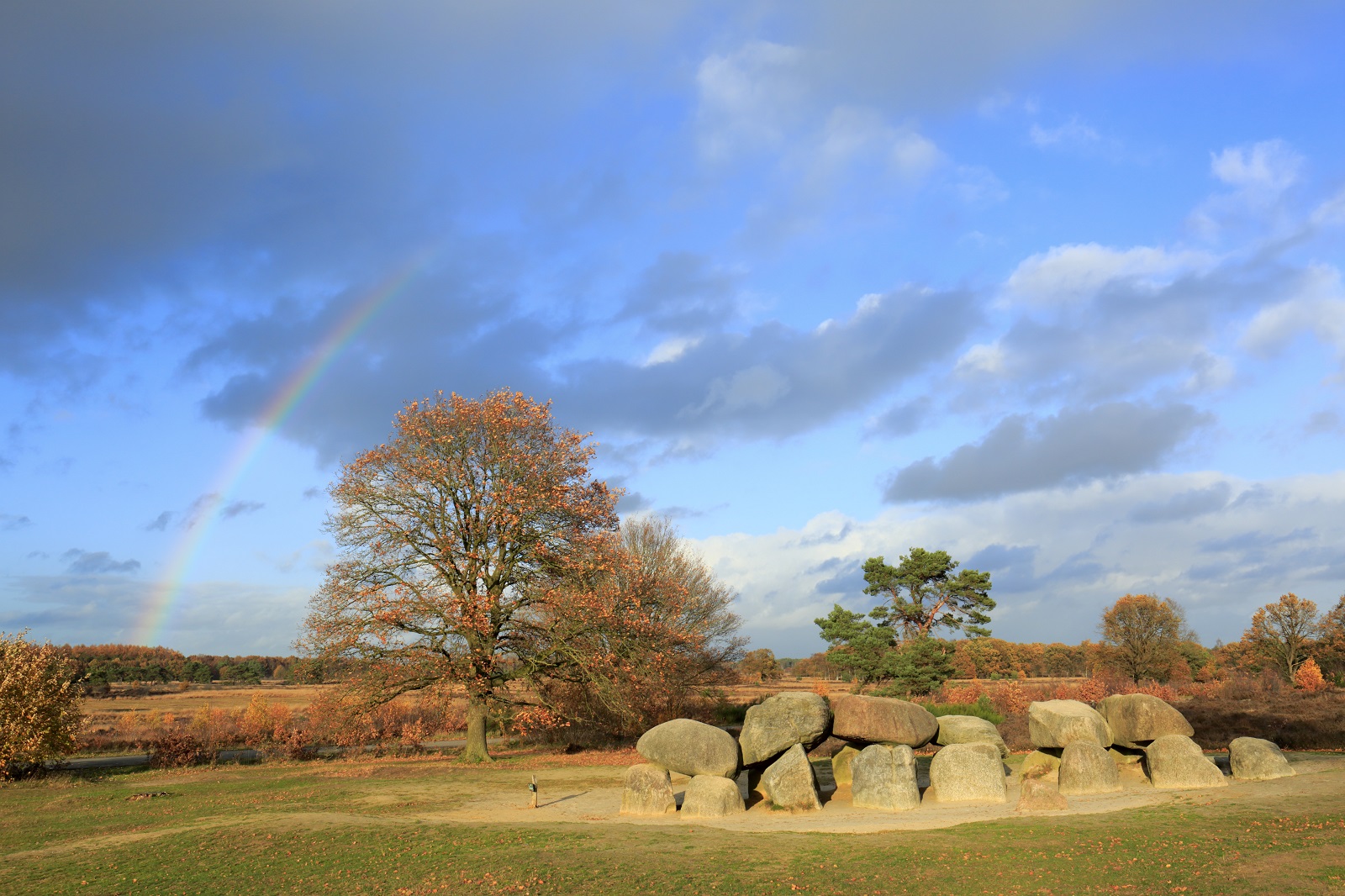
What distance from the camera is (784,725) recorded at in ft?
60.8

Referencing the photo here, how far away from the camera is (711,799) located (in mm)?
16516

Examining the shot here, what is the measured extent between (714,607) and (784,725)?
90.8ft

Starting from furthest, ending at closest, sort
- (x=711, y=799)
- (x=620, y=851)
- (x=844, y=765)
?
(x=844, y=765)
(x=711, y=799)
(x=620, y=851)

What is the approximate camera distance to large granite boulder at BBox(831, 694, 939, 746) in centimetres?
1895

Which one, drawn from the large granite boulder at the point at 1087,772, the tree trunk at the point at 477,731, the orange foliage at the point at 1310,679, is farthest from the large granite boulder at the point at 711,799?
the orange foliage at the point at 1310,679

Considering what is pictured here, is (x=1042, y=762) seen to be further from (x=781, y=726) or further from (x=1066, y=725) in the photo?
(x=781, y=726)

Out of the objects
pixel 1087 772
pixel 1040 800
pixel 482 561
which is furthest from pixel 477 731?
pixel 1087 772

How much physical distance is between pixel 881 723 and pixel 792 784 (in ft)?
10.6

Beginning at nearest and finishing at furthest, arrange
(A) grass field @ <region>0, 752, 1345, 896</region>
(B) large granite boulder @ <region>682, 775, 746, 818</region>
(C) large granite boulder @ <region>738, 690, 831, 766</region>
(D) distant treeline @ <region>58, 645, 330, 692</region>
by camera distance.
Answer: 1. (A) grass field @ <region>0, 752, 1345, 896</region>
2. (B) large granite boulder @ <region>682, 775, 746, 818</region>
3. (C) large granite boulder @ <region>738, 690, 831, 766</region>
4. (D) distant treeline @ <region>58, 645, 330, 692</region>

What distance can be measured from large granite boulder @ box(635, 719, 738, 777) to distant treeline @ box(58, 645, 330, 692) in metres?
77.1

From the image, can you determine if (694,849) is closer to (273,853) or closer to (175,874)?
(273,853)

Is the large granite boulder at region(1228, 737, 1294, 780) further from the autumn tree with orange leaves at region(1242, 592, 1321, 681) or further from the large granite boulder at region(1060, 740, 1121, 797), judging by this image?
the autumn tree with orange leaves at region(1242, 592, 1321, 681)

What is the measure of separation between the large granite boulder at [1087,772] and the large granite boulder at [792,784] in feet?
19.3

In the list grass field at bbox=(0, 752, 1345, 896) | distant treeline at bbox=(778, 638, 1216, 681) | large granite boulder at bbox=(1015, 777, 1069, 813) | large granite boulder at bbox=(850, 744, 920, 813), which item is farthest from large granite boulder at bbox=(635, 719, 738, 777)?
distant treeline at bbox=(778, 638, 1216, 681)
